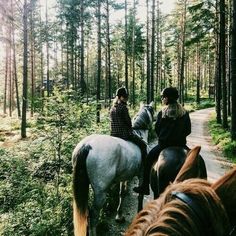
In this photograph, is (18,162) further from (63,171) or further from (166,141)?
(166,141)

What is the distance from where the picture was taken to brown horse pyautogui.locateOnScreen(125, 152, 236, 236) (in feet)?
4.00

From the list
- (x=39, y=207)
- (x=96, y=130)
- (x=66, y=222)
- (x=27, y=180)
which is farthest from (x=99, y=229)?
(x=96, y=130)

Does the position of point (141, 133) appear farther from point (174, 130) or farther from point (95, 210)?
point (174, 130)

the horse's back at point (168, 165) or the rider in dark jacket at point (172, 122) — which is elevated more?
the rider in dark jacket at point (172, 122)

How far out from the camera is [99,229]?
8008 mm

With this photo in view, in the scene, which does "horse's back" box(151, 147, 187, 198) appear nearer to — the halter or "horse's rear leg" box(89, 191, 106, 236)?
"horse's rear leg" box(89, 191, 106, 236)

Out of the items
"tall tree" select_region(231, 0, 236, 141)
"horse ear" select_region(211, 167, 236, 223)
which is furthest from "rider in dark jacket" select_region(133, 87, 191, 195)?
"tall tree" select_region(231, 0, 236, 141)

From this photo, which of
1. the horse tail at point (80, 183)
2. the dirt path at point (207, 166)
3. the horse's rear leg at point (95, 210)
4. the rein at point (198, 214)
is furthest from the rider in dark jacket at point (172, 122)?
the rein at point (198, 214)

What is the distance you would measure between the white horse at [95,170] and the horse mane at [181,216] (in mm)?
5157

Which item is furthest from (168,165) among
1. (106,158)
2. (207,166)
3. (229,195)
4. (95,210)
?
(207,166)

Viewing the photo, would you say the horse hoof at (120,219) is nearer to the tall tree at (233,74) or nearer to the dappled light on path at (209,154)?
the dappled light on path at (209,154)

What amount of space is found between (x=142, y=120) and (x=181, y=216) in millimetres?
7613

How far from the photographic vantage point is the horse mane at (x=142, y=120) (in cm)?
873

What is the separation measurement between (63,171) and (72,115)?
1464mm
